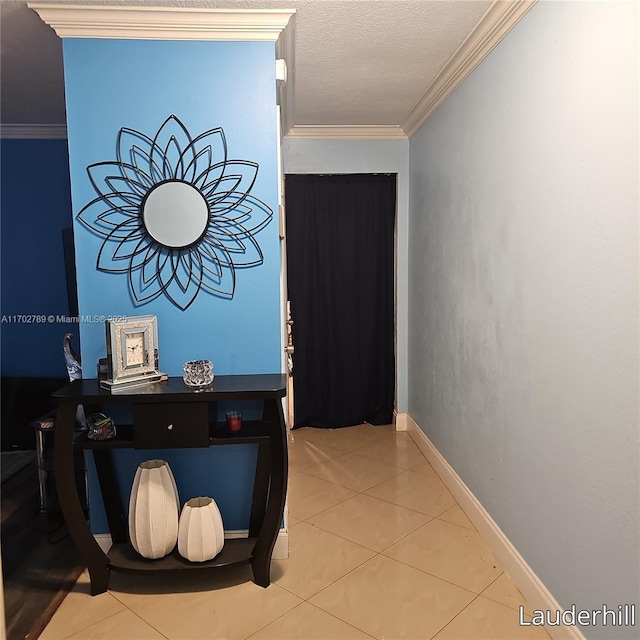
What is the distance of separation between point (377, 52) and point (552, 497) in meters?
2.20

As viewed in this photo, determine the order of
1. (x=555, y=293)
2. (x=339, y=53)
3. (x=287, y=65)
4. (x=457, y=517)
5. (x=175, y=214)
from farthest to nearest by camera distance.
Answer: (x=457, y=517), (x=287, y=65), (x=339, y=53), (x=175, y=214), (x=555, y=293)

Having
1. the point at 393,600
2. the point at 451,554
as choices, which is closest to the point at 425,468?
the point at 451,554

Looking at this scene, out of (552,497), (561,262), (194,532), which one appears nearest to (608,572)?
(552,497)

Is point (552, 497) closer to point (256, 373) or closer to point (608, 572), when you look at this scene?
point (608, 572)

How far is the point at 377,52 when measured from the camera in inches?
109

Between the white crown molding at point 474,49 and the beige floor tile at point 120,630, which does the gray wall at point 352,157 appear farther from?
the beige floor tile at point 120,630

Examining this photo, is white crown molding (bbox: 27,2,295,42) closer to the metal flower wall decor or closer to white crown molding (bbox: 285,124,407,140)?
the metal flower wall decor

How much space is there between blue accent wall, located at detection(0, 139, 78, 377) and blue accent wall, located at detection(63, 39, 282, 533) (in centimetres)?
192

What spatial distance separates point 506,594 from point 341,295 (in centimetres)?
272

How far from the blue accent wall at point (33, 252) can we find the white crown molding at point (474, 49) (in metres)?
2.67

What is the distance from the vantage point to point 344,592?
2.32 meters

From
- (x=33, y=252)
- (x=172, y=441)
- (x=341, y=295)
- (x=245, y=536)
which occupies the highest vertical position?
(x=33, y=252)

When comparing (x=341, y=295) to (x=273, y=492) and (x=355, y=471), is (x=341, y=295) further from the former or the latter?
(x=273, y=492)

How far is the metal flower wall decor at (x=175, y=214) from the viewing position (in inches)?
94.7
